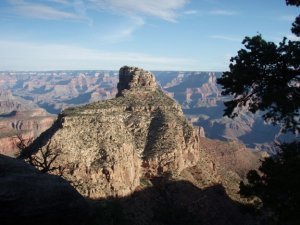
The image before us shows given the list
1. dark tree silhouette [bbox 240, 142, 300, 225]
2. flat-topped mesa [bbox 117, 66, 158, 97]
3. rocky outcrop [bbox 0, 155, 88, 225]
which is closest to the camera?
rocky outcrop [bbox 0, 155, 88, 225]

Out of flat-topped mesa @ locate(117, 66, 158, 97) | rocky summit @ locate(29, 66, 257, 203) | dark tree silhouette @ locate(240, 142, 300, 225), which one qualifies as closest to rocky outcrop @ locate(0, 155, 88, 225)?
dark tree silhouette @ locate(240, 142, 300, 225)

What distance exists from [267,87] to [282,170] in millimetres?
4121

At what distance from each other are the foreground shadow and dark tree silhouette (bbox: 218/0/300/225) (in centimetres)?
3250

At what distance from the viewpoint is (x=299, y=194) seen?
21.0 metres

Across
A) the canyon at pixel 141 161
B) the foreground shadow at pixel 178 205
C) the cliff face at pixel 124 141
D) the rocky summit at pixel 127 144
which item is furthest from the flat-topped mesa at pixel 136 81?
the foreground shadow at pixel 178 205

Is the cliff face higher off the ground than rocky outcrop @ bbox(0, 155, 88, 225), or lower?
lower

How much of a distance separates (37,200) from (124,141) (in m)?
53.6

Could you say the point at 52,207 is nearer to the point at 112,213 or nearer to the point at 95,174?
the point at 112,213

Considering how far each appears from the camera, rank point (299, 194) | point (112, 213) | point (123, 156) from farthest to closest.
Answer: point (123, 156) → point (112, 213) → point (299, 194)

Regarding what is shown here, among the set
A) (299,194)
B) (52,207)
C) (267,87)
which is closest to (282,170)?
(299,194)

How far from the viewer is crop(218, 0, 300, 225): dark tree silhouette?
71.3 feet

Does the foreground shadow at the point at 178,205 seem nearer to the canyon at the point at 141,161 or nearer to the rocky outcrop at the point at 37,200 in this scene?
the canyon at the point at 141,161

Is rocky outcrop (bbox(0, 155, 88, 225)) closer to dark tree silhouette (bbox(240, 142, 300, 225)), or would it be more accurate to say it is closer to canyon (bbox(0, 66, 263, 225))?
dark tree silhouette (bbox(240, 142, 300, 225))

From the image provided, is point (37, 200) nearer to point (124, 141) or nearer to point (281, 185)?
point (281, 185)
